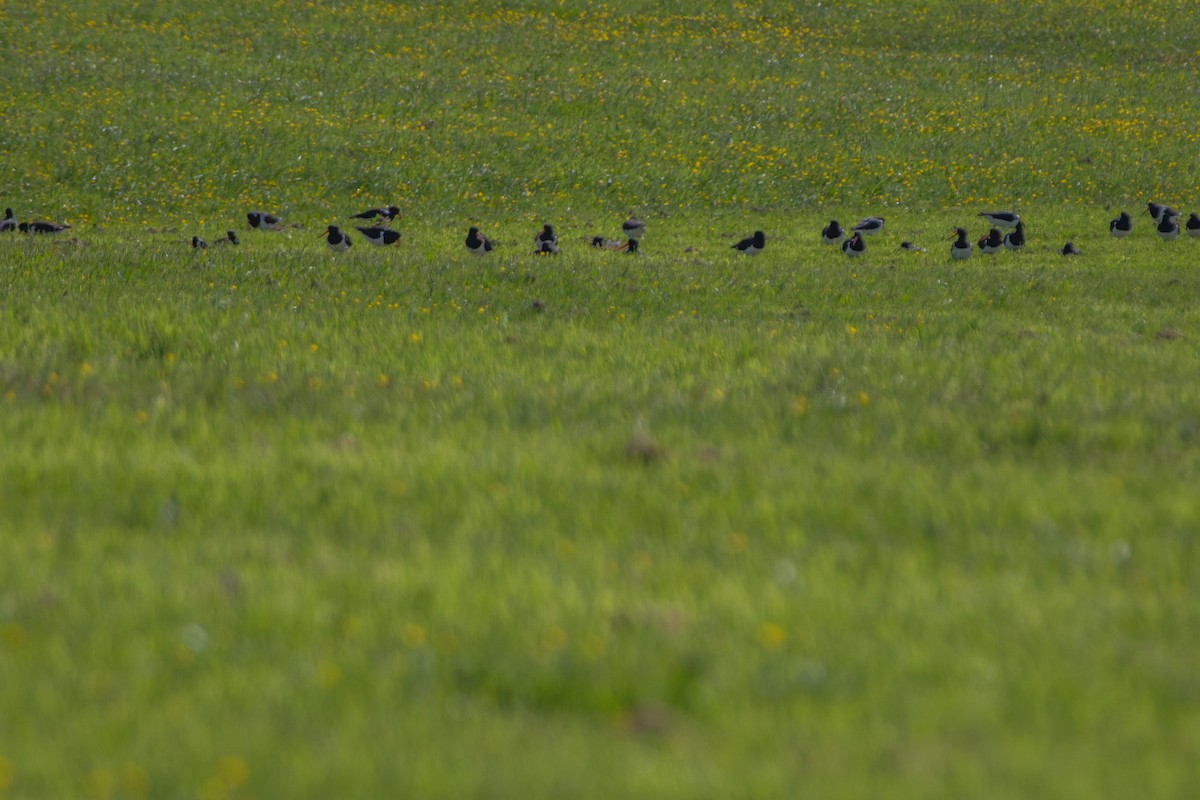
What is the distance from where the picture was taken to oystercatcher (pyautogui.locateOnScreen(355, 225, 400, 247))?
2388cm

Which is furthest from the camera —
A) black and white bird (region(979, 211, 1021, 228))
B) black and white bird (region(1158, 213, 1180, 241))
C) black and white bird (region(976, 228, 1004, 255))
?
black and white bird (region(979, 211, 1021, 228))

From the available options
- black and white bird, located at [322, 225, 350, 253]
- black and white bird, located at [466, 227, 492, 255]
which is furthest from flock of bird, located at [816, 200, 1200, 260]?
black and white bird, located at [322, 225, 350, 253]

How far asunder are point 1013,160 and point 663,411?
2961 centimetres

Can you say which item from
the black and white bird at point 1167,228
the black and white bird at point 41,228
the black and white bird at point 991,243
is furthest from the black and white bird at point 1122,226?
the black and white bird at point 41,228

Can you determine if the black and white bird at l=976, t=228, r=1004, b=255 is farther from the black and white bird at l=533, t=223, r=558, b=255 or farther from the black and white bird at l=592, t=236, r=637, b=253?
the black and white bird at l=533, t=223, r=558, b=255

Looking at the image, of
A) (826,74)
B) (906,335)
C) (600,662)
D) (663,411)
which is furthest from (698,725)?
(826,74)

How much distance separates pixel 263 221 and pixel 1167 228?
19.9 meters

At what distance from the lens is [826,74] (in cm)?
4422

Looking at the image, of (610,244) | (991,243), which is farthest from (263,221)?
(991,243)

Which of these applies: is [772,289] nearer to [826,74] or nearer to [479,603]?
[479,603]

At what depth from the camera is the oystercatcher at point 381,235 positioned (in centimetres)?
2388

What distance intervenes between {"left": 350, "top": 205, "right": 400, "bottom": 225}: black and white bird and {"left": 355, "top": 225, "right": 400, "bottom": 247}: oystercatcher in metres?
3.98

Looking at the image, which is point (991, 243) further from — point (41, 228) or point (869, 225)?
point (41, 228)

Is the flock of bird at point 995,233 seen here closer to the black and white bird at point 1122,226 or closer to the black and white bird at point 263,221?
the black and white bird at point 1122,226
